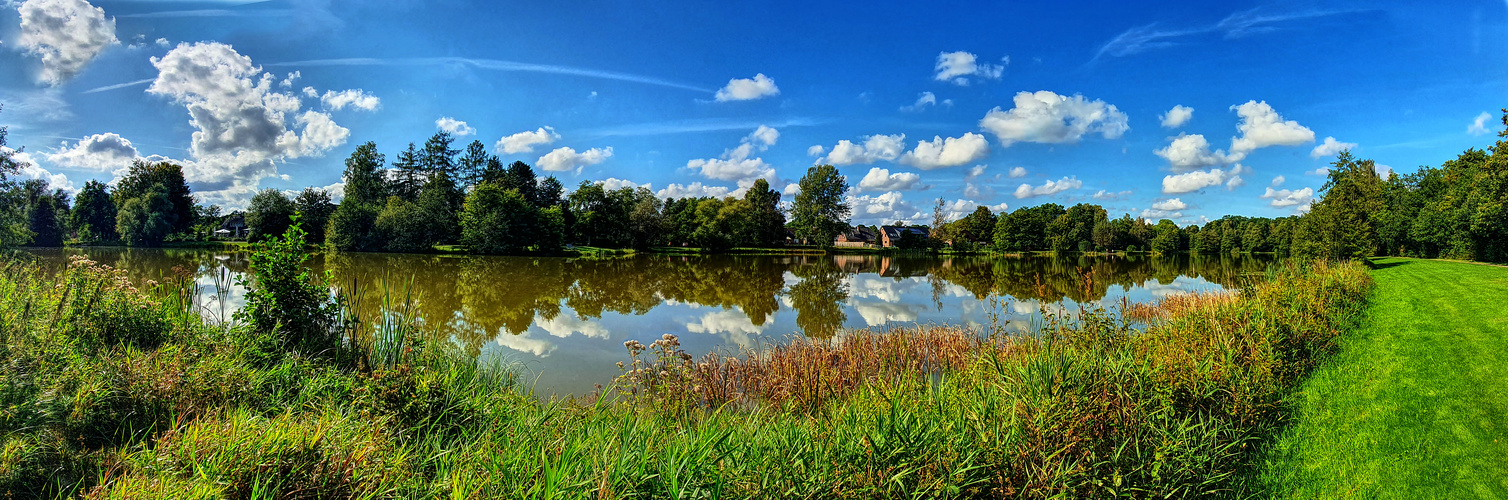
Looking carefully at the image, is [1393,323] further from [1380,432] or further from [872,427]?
[872,427]

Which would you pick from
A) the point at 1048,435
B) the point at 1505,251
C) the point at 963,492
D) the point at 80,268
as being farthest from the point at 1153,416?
the point at 1505,251

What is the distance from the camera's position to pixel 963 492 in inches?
137

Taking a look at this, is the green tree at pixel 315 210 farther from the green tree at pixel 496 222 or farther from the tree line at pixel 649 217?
the green tree at pixel 496 222

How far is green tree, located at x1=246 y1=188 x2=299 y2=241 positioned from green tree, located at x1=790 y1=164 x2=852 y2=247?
5852cm

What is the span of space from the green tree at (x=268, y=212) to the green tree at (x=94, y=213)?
10.4 meters

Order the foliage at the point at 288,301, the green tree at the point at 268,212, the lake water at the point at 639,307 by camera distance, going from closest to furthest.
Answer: the foliage at the point at 288,301
the lake water at the point at 639,307
the green tree at the point at 268,212

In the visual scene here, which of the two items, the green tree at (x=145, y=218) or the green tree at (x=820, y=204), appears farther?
the green tree at (x=820, y=204)

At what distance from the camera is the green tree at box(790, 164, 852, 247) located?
7575 cm

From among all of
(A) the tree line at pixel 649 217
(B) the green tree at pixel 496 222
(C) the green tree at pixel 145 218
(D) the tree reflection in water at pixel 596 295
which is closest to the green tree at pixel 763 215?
(A) the tree line at pixel 649 217

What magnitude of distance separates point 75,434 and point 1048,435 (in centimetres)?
704

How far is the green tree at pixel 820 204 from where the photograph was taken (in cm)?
7575

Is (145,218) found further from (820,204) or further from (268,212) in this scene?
(820,204)

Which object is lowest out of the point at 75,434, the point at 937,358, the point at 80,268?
the point at 937,358

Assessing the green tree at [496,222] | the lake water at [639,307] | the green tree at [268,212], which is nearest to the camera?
the lake water at [639,307]
